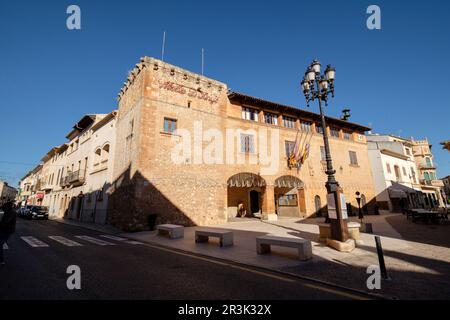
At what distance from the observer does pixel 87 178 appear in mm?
22109

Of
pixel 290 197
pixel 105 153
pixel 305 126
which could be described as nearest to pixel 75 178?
pixel 105 153

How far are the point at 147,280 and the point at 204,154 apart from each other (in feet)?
41.9

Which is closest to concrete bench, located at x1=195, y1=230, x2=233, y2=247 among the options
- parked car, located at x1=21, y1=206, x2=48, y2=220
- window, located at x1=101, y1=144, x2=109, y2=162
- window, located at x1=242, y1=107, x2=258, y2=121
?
window, located at x1=242, y1=107, x2=258, y2=121

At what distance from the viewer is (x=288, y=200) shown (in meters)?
22.6

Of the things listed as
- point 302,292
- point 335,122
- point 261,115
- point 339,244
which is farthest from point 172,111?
point 335,122

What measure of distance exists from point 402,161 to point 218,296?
3685 cm

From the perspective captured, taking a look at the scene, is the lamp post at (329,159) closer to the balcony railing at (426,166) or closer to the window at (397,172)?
the window at (397,172)

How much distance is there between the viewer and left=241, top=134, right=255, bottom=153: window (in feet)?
62.3

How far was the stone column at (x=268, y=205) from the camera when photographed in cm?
1854

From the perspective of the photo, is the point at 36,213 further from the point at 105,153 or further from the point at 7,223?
the point at 7,223

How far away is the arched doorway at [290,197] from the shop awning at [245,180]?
1.63 meters
